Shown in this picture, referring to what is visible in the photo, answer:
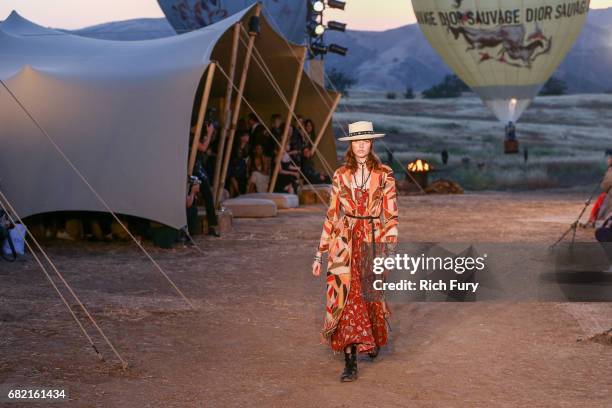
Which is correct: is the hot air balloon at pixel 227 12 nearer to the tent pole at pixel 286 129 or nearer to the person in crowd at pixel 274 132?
the person in crowd at pixel 274 132

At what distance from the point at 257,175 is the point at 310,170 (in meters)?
1.55

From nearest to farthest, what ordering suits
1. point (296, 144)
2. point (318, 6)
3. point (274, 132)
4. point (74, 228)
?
point (74, 228), point (274, 132), point (296, 144), point (318, 6)

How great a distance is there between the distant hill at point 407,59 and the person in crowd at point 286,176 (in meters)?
106

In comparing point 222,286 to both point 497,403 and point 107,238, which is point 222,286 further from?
point 497,403

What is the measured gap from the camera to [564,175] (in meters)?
31.4

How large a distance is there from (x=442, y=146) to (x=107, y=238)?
31096mm

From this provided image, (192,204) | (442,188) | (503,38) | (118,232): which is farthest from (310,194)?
(503,38)

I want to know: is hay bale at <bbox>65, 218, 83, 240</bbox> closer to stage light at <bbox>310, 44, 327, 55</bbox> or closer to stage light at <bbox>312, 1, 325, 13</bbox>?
stage light at <bbox>312, 1, 325, 13</bbox>

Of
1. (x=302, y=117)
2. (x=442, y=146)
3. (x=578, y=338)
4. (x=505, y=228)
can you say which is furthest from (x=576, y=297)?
(x=442, y=146)

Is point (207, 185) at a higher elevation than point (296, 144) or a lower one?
higher

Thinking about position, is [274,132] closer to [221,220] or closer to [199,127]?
[221,220]

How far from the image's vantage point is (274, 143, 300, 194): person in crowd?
17.6 meters

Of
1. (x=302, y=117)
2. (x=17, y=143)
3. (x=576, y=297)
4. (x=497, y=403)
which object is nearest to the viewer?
(x=497, y=403)

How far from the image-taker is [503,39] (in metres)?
27.2
